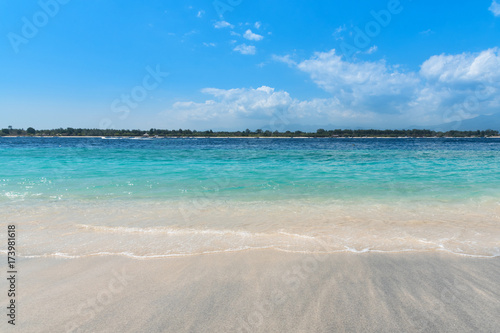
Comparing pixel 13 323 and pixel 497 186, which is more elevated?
pixel 497 186

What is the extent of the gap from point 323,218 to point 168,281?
470cm

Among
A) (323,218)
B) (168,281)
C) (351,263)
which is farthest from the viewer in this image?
(323,218)

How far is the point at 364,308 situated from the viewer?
10.1 ft

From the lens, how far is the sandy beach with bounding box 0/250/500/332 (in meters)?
2.86

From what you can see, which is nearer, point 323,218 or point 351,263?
point 351,263

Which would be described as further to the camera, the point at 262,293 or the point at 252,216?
the point at 252,216

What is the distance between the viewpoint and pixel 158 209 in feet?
26.0

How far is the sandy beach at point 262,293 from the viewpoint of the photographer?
9.39 feet

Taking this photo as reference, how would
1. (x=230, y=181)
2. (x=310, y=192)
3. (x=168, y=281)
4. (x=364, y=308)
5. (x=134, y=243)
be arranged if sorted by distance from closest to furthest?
(x=364, y=308)
(x=168, y=281)
(x=134, y=243)
(x=310, y=192)
(x=230, y=181)

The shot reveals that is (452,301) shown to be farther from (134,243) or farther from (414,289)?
(134,243)

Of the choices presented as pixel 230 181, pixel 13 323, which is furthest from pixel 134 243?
pixel 230 181

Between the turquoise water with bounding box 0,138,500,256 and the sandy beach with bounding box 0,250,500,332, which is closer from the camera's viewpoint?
the sandy beach with bounding box 0,250,500,332

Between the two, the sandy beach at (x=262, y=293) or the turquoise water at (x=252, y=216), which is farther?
the turquoise water at (x=252, y=216)

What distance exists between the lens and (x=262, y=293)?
135 inches
